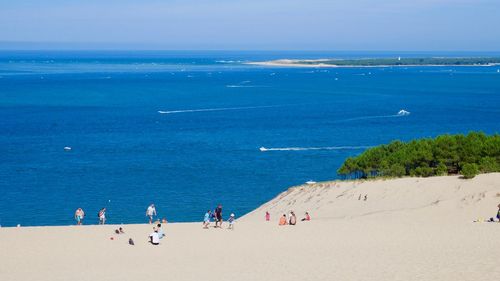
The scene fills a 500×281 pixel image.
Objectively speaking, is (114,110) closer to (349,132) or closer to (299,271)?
(349,132)

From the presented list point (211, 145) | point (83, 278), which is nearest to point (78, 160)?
point (211, 145)

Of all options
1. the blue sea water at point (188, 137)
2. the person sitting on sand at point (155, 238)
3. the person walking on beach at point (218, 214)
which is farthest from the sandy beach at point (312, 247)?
the blue sea water at point (188, 137)

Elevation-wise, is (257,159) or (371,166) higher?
(371,166)

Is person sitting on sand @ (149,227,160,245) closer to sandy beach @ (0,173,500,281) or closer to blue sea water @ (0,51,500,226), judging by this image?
sandy beach @ (0,173,500,281)

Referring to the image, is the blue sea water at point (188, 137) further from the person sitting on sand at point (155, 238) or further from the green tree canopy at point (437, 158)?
the person sitting on sand at point (155, 238)

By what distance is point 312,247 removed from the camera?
24.8 metres

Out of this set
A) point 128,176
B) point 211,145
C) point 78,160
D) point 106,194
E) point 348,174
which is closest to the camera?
point 348,174

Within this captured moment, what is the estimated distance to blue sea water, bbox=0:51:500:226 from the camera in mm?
49031

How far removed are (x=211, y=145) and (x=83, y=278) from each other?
177ft

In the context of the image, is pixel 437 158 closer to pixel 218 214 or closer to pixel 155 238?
pixel 218 214

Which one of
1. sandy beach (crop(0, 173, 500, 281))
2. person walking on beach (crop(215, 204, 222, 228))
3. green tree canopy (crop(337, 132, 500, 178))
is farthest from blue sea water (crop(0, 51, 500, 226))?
sandy beach (crop(0, 173, 500, 281))

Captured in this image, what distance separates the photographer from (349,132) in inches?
3369

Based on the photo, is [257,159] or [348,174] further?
[257,159]

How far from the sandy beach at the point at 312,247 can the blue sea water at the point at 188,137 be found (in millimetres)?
14290
